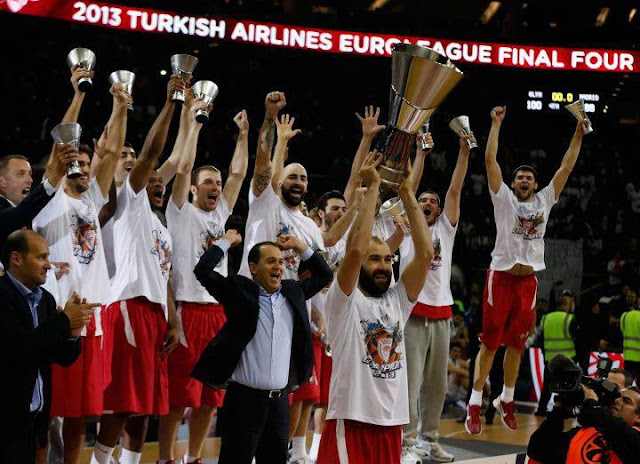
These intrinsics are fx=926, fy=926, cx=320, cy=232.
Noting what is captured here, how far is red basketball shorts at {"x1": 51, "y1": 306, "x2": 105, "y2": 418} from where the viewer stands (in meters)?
5.71

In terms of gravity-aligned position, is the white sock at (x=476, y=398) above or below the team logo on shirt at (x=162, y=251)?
below

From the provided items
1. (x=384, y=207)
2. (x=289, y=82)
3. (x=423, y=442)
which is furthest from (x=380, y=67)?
(x=384, y=207)

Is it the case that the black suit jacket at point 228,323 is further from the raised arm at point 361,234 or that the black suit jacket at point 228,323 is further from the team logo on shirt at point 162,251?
the team logo on shirt at point 162,251

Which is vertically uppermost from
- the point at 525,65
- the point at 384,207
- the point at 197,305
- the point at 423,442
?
the point at 525,65

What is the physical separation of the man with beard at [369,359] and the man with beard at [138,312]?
5.03 feet

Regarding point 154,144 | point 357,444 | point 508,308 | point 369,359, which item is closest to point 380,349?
point 369,359

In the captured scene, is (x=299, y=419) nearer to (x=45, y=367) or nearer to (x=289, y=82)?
(x=45, y=367)

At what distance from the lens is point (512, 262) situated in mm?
8430

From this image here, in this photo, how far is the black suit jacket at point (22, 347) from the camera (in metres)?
4.64

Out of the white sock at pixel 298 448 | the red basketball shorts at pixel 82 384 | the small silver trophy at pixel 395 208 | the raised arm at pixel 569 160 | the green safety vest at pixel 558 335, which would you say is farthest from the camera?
the green safety vest at pixel 558 335

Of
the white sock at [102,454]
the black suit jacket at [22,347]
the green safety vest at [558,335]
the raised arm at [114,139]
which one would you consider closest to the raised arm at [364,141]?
the raised arm at [114,139]

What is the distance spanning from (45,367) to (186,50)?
1407 centimetres

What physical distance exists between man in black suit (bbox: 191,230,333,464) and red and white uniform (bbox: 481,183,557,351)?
10.4 ft

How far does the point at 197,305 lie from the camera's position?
6.87 metres
